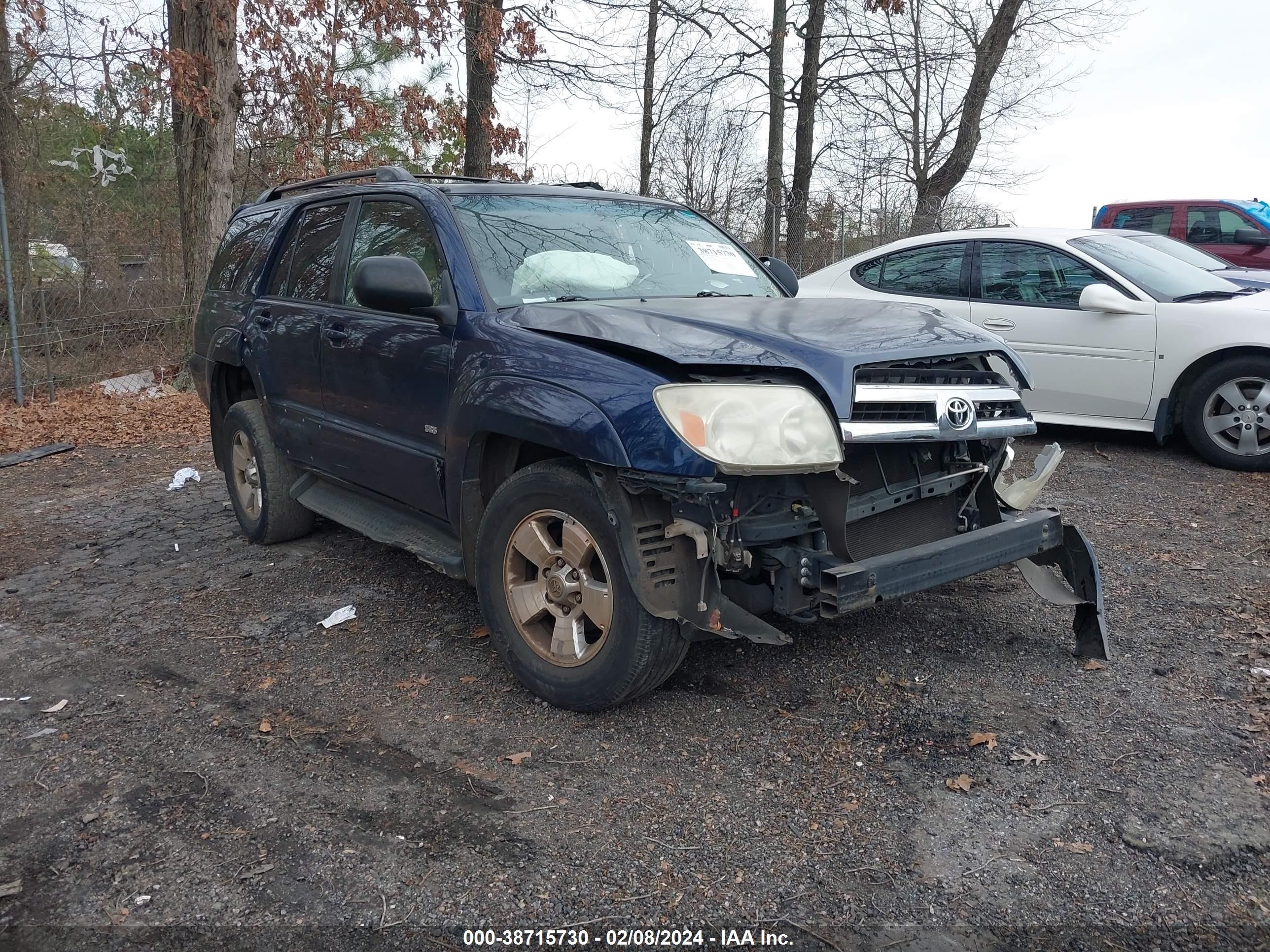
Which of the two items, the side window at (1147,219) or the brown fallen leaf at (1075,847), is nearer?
the brown fallen leaf at (1075,847)

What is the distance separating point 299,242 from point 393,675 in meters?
2.59

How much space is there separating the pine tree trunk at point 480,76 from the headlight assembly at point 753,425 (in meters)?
10.1

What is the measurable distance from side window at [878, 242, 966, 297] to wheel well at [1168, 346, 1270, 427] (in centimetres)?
174

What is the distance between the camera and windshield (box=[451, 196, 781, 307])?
3.96m

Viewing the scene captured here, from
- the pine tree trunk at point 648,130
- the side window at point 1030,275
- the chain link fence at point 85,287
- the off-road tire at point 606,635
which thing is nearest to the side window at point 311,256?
the off-road tire at point 606,635

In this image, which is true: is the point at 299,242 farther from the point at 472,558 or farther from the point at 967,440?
the point at 967,440

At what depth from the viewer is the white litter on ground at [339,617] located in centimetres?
442

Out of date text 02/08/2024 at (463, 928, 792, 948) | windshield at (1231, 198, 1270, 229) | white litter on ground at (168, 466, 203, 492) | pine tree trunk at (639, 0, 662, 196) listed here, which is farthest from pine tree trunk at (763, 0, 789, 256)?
date text 02/08/2024 at (463, 928, 792, 948)

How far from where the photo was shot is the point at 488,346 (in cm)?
362

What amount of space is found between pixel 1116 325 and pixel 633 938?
19.9ft

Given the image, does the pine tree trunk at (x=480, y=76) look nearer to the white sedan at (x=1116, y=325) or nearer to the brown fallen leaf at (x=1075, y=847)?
the white sedan at (x=1116, y=325)

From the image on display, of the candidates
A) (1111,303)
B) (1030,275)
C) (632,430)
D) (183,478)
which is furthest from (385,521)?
(1030,275)

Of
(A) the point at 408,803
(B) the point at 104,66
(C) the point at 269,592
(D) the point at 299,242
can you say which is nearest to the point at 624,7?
(B) the point at 104,66

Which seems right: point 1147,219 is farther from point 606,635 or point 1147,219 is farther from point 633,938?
point 633,938
